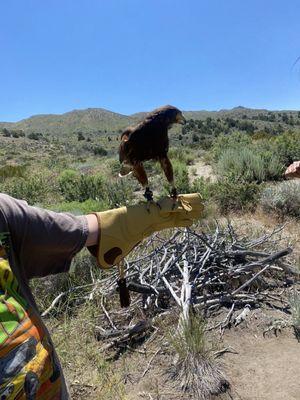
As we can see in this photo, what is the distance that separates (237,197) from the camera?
818cm

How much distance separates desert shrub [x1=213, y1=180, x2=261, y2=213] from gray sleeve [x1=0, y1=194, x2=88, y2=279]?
6654 millimetres

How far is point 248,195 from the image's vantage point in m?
8.25

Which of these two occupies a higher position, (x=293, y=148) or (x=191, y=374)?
(x=293, y=148)

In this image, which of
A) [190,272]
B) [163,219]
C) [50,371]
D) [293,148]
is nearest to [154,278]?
[190,272]

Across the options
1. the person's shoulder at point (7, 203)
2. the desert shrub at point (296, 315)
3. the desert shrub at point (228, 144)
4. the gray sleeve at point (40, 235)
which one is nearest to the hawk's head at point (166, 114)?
the gray sleeve at point (40, 235)

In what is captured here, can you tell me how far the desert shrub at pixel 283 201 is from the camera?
7640mm

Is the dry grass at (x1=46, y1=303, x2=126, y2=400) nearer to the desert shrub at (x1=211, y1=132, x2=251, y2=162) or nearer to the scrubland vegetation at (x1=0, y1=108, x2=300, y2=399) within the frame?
the scrubland vegetation at (x1=0, y1=108, x2=300, y2=399)

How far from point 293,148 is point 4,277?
1104cm

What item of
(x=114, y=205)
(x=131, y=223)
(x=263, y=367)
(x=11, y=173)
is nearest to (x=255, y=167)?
(x=114, y=205)

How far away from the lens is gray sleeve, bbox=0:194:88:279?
1.54 meters

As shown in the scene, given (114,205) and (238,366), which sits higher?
(114,205)

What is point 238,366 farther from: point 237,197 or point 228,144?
point 228,144

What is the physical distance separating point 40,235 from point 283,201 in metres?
6.69

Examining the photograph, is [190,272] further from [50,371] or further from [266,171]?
[266,171]
